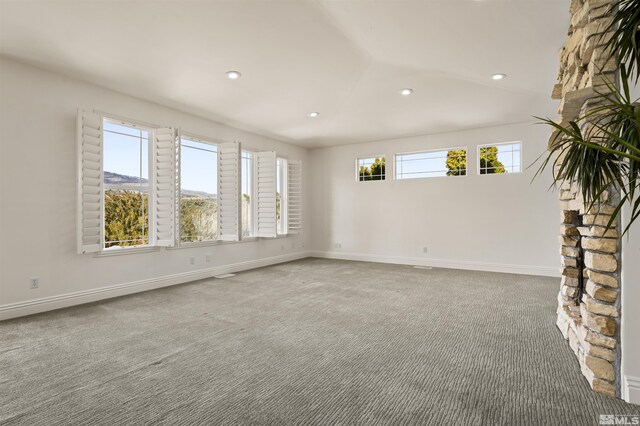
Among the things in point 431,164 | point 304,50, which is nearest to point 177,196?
point 304,50

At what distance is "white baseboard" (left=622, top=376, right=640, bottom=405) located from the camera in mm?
1847

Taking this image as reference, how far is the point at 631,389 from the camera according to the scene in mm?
1859

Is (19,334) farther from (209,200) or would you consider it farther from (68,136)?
(209,200)

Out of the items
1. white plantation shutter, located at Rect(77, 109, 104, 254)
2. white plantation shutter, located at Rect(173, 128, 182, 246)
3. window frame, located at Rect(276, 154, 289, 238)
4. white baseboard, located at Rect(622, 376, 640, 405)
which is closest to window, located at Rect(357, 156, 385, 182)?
window frame, located at Rect(276, 154, 289, 238)

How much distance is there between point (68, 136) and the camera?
3.87 metres

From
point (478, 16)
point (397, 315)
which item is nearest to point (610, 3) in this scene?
point (478, 16)

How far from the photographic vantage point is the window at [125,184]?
14.1 feet

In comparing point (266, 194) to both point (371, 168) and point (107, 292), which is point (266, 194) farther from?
point (107, 292)

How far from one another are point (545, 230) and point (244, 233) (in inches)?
204

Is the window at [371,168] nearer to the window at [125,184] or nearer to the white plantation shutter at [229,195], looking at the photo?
the white plantation shutter at [229,195]

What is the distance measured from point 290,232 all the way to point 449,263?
313 centimetres

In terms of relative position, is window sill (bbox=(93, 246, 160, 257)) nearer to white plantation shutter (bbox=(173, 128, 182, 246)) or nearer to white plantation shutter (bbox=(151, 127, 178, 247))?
white plantation shutter (bbox=(151, 127, 178, 247))

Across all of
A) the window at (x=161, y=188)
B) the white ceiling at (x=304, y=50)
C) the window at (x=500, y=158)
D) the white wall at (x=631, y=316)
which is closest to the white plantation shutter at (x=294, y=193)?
the window at (x=161, y=188)

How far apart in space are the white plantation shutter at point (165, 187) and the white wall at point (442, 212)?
3.85 m
